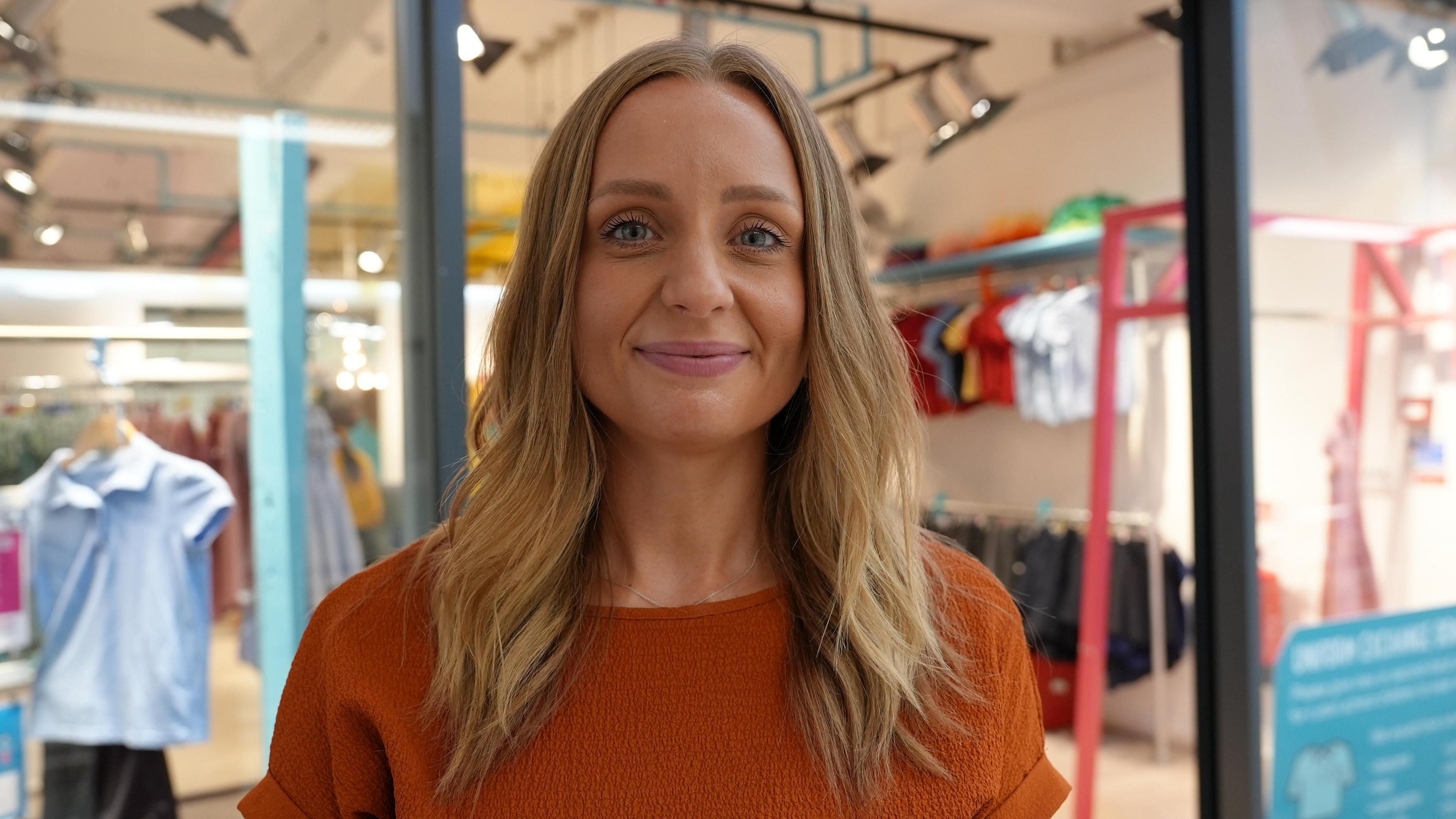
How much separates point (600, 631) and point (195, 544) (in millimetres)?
1424

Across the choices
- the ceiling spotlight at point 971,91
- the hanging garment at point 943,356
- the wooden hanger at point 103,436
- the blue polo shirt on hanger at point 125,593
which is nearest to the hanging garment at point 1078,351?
the hanging garment at point 943,356

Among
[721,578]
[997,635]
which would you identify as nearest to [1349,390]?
[997,635]

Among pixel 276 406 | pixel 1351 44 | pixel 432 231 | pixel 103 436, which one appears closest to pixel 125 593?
pixel 103 436

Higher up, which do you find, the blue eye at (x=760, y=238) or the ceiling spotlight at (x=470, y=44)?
the ceiling spotlight at (x=470, y=44)

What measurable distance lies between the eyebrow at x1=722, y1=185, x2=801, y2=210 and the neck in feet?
0.70

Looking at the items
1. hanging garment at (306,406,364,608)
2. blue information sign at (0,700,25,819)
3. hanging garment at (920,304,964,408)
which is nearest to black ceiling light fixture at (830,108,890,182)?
hanging garment at (920,304,964,408)

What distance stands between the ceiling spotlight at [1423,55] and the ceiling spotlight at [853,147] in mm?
1898

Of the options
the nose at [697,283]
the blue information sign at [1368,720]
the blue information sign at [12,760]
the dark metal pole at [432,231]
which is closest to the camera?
the nose at [697,283]

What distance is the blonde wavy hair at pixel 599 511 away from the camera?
91 cm

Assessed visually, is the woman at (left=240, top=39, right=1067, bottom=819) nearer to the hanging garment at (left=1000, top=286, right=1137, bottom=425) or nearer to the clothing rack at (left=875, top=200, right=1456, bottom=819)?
the clothing rack at (left=875, top=200, right=1456, bottom=819)

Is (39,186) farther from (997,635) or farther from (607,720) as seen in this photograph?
(997,635)

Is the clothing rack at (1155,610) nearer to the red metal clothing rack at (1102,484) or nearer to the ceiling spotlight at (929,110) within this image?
the red metal clothing rack at (1102,484)

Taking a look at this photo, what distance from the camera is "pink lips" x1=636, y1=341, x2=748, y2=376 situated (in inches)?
34.2

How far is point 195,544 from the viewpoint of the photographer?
2.06 meters
